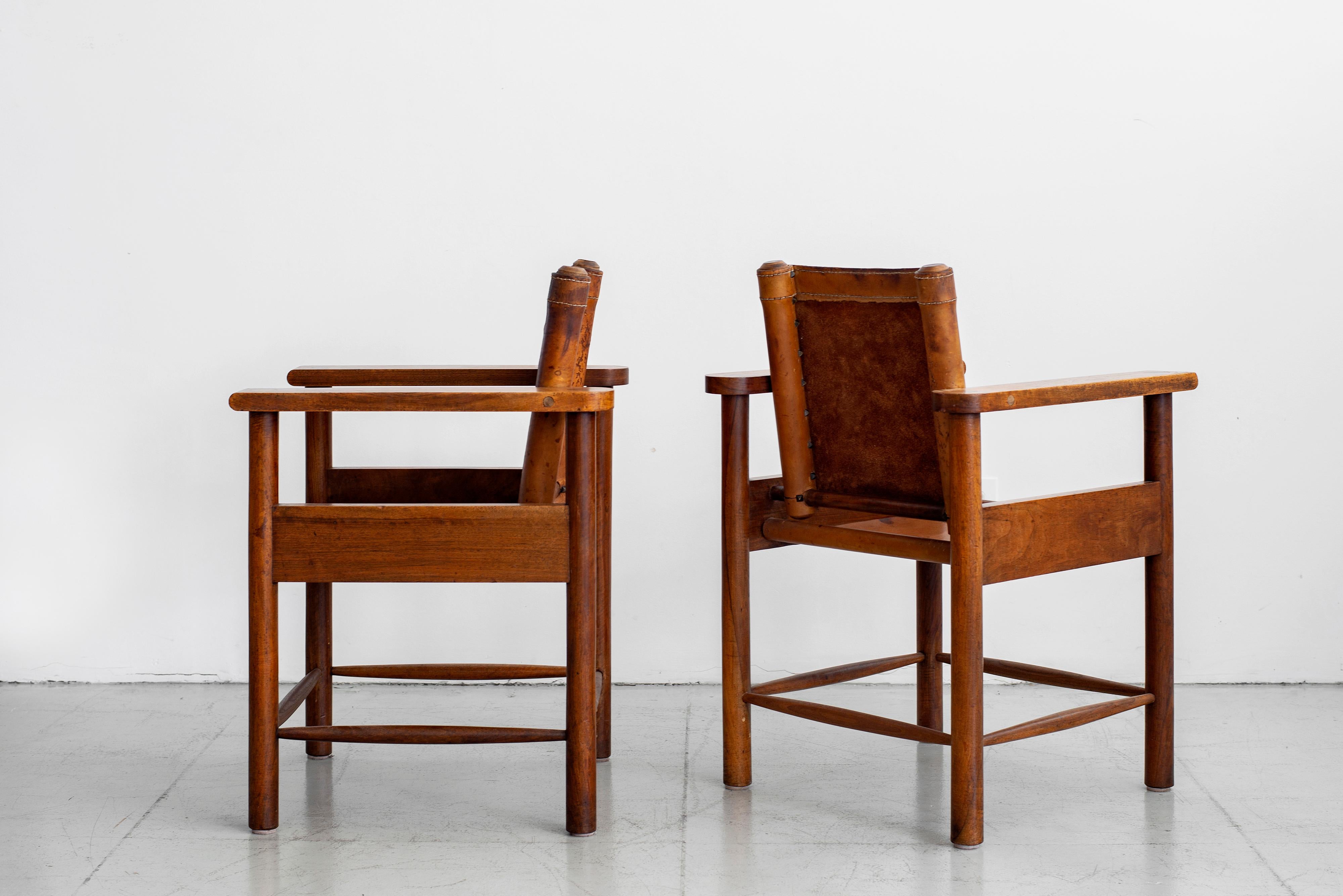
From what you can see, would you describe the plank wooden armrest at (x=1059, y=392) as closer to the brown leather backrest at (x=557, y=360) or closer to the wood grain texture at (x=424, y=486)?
the brown leather backrest at (x=557, y=360)

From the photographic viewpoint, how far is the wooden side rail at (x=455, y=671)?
272 centimetres

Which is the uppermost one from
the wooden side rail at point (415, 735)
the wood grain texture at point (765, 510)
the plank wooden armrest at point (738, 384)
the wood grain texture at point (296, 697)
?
the plank wooden armrest at point (738, 384)

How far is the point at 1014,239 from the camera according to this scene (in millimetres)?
3490

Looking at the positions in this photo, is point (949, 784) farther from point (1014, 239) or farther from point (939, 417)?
point (1014, 239)

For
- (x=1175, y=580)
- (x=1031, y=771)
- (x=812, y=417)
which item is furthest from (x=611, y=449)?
(x=1175, y=580)

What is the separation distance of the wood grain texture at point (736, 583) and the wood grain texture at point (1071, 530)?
494 mm

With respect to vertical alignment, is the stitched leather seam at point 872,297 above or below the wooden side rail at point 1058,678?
above

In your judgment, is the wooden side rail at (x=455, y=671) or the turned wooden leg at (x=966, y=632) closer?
the turned wooden leg at (x=966, y=632)

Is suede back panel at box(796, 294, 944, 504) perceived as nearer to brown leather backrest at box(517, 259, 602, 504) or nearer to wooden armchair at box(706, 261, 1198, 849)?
wooden armchair at box(706, 261, 1198, 849)

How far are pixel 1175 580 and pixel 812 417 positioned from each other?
1.61 metres

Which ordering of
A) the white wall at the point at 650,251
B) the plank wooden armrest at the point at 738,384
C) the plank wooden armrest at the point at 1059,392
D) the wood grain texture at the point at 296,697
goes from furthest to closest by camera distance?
1. the white wall at the point at 650,251
2. the plank wooden armrest at the point at 738,384
3. the wood grain texture at the point at 296,697
4. the plank wooden armrest at the point at 1059,392

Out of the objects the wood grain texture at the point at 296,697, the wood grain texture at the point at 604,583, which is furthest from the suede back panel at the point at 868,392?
the wood grain texture at the point at 296,697

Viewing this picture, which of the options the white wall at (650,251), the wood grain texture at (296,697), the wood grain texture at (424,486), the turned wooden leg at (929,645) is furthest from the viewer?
the white wall at (650,251)

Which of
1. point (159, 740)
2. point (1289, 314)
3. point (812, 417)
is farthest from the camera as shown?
point (1289, 314)
